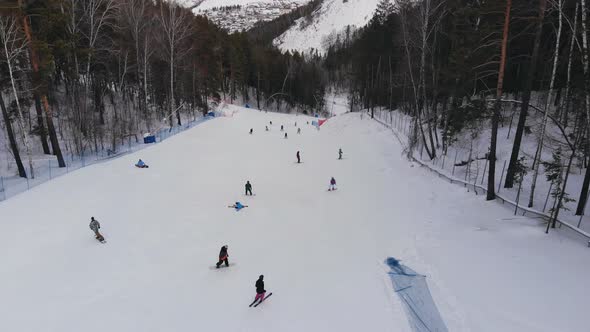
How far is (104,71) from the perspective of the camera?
122 feet

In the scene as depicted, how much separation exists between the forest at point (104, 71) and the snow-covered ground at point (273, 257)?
24.8 ft

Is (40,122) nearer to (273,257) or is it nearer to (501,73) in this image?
(273,257)

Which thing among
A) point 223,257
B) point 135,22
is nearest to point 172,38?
point 135,22

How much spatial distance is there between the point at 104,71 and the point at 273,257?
1403 inches

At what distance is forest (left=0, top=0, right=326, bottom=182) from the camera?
2131cm

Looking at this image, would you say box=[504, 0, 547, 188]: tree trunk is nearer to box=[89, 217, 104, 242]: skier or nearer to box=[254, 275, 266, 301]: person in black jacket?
box=[254, 275, 266, 301]: person in black jacket

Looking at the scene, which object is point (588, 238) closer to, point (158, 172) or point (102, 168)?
point (158, 172)

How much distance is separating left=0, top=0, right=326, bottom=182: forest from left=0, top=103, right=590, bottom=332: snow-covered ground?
7.57 metres

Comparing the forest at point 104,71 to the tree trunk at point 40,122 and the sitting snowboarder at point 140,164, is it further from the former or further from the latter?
the sitting snowboarder at point 140,164

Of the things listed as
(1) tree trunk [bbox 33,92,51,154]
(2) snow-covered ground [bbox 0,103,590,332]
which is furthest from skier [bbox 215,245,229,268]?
(1) tree trunk [bbox 33,92,51,154]

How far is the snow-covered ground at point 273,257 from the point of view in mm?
9469

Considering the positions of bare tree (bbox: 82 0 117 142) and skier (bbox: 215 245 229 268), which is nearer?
skier (bbox: 215 245 229 268)

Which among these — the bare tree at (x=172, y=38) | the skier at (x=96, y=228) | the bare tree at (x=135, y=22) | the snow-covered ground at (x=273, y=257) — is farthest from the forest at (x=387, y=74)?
the skier at (x=96, y=228)

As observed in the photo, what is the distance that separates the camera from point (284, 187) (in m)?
22.6
